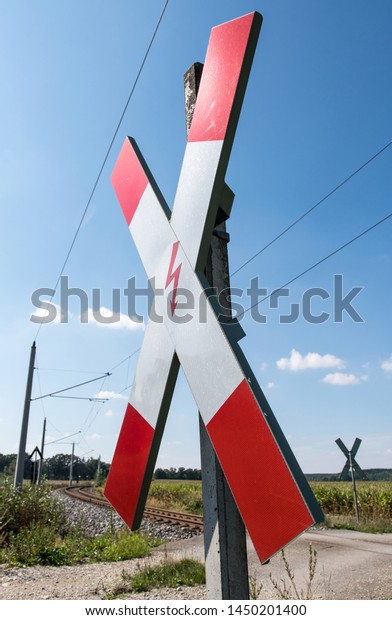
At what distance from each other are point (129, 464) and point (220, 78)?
5.23 feet

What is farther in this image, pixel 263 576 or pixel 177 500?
pixel 177 500

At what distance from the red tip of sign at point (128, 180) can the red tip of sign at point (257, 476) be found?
3.86 feet

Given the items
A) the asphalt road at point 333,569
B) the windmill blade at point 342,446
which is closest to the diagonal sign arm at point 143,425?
the asphalt road at point 333,569

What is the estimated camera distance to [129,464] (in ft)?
5.81

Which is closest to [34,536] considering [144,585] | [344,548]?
[144,585]

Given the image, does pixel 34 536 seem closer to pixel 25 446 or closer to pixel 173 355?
pixel 25 446

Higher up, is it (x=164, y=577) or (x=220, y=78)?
(x=220, y=78)

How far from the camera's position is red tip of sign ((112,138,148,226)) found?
210cm

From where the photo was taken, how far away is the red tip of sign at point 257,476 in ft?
3.73

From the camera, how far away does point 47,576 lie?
5602mm

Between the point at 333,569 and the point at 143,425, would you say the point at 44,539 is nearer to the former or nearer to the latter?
the point at 333,569

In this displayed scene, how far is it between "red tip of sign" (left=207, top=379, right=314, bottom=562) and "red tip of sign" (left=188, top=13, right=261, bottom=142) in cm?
104

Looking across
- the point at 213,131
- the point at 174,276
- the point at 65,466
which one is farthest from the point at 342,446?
the point at 65,466
